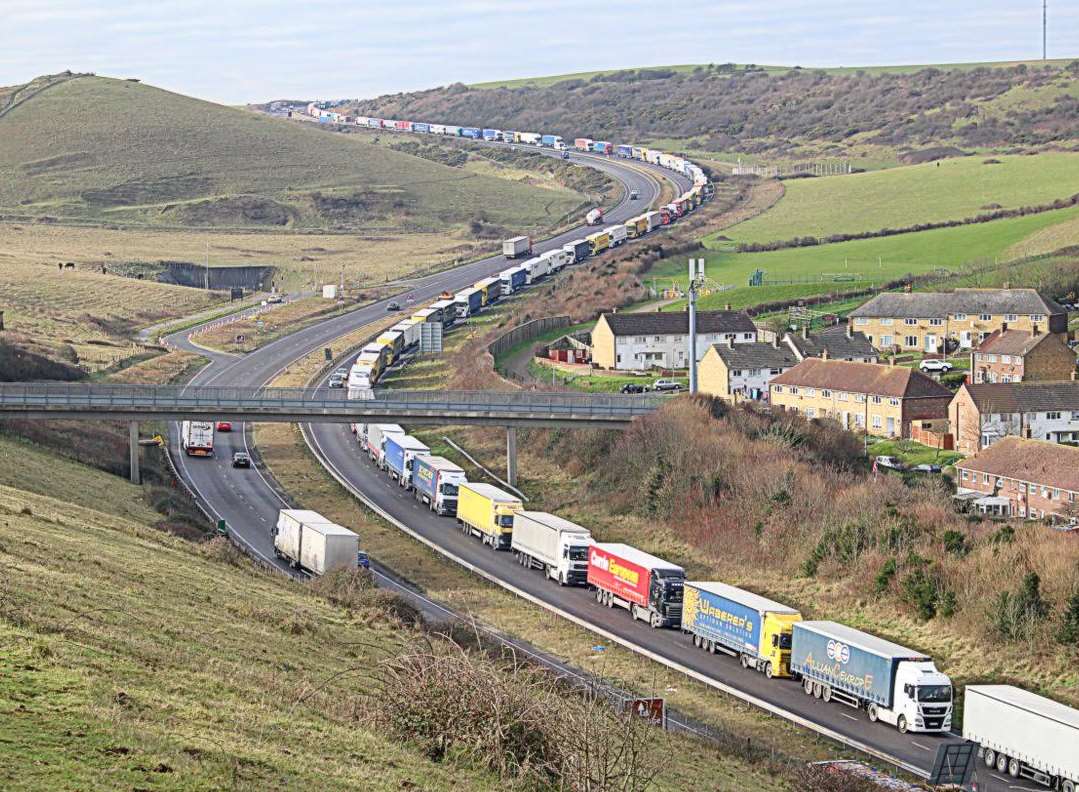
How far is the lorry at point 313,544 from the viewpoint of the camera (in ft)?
200

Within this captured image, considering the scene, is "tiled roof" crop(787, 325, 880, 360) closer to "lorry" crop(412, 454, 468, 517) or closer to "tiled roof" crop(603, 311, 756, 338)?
"tiled roof" crop(603, 311, 756, 338)

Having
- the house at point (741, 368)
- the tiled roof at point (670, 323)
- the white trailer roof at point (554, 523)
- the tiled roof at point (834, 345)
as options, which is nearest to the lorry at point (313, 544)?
the white trailer roof at point (554, 523)

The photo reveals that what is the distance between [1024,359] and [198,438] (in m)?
47.3

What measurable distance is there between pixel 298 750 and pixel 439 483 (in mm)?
51468

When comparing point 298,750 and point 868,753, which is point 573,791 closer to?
point 298,750

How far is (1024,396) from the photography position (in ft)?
276

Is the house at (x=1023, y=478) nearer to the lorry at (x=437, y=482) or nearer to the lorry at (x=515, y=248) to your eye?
the lorry at (x=437, y=482)

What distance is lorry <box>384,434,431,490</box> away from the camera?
83.6m

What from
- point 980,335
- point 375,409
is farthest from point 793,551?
point 980,335

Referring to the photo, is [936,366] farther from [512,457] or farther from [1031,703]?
[1031,703]

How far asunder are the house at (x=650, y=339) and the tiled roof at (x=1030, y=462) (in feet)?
123

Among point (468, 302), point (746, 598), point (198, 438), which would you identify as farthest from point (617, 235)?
point (746, 598)

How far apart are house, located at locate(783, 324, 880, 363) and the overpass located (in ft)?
77.6

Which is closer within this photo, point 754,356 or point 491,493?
point 491,493
